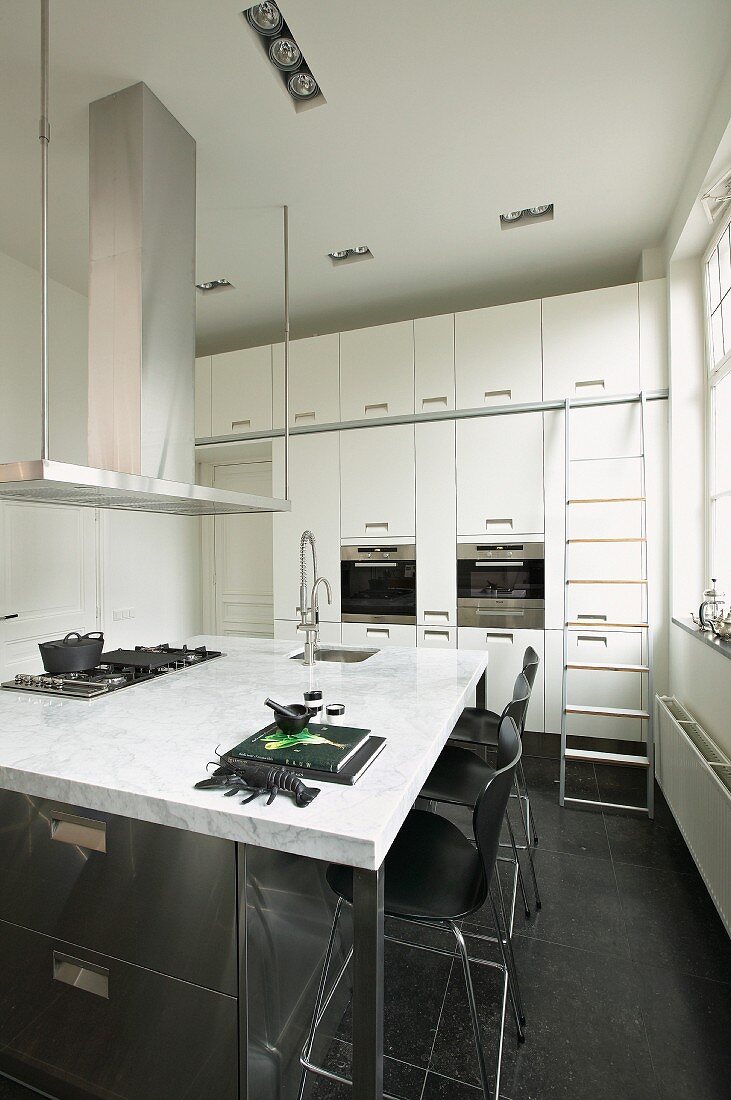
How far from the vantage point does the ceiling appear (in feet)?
6.05

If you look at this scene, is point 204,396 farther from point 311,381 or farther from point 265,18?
point 265,18

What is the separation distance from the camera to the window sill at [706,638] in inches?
78.4

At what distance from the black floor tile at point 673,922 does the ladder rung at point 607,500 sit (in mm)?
1814

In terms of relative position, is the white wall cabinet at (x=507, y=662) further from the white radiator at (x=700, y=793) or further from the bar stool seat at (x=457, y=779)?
the bar stool seat at (x=457, y=779)

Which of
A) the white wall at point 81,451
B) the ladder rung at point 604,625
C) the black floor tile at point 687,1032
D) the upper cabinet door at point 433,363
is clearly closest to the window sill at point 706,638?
the ladder rung at point 604,625

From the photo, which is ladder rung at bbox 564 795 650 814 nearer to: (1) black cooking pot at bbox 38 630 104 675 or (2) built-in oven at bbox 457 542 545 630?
(2) built-in oven at bbox 457 542 545 630

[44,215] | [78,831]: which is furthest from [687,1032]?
[44,215]

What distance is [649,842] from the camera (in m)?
2.45

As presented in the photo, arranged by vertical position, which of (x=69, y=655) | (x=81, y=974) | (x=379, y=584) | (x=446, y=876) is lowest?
(x=81, y=974)

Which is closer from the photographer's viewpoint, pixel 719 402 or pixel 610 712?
pixel 719 402

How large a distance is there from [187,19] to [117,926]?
2.65 meters

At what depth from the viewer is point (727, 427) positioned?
2.66 metres

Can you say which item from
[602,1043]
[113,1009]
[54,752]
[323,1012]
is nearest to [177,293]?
[54,752]

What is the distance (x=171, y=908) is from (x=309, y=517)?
3.03m
